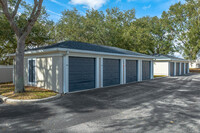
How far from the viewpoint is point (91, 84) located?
34.0 feet

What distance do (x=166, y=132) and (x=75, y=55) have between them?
22.6 feet

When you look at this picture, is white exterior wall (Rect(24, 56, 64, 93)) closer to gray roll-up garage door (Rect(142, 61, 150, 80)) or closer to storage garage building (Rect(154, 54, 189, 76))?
gray roll-up garage door (Rect(142, 61, 150, 80))

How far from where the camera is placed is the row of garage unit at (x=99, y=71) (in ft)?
29.9

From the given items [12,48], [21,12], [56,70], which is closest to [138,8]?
[21,12]

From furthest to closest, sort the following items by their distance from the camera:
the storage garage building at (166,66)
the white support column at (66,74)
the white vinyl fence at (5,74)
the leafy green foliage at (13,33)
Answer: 1. the storage garage building at (166,66)
2. the white vinyl fence at (5,74)
3. the leafy green foliage at (13,33)
4. the white support column at (66,74)

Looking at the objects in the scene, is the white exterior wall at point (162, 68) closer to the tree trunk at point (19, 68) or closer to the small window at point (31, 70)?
the small window at point (31, 70)

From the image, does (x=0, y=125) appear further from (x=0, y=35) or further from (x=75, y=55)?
(x=0, y=35)

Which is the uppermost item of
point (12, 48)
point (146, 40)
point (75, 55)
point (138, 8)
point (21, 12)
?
point (138, 8)

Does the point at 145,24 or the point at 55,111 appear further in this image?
the point at 145,24

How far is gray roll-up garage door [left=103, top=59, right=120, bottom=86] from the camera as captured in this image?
37.4ft

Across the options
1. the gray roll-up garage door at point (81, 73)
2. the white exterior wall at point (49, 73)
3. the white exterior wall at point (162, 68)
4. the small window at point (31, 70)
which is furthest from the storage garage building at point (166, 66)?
the small window at point (31, 70)

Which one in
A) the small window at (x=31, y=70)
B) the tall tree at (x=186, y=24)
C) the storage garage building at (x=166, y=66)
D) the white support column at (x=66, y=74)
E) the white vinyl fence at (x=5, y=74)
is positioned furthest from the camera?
the tall tree at (x=186, y=24)

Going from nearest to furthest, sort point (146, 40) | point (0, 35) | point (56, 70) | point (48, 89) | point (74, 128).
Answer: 1. point (74, 128)
2. point (56, 70)
3. point (48, 89)
4. point (0, 35)
5. point (146, 40)

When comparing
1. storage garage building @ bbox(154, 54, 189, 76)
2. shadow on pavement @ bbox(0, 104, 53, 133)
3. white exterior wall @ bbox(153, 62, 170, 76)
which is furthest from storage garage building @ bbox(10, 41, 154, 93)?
white exterior wall @ bbox(153, 62, 170, 76)
